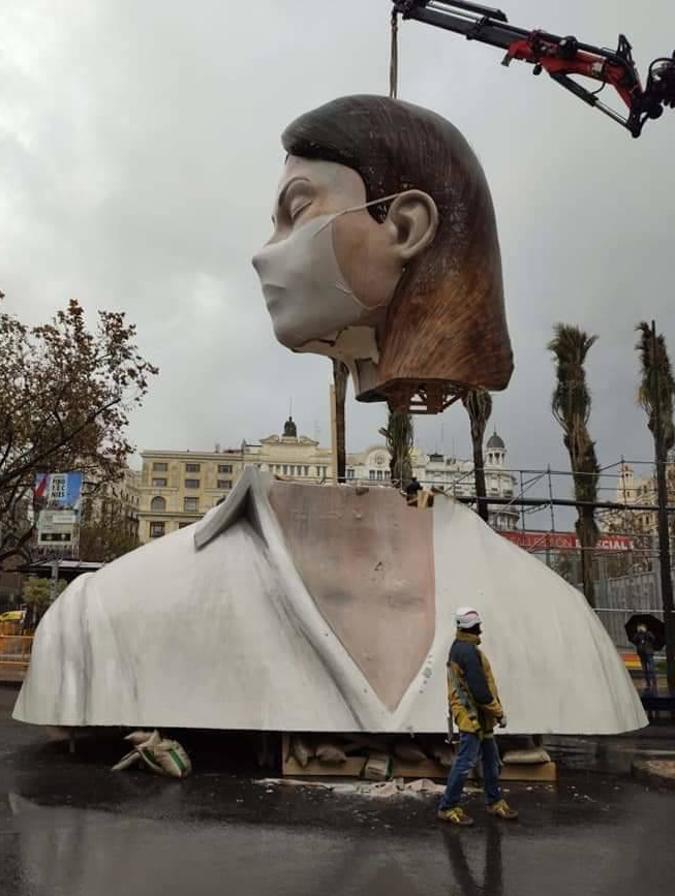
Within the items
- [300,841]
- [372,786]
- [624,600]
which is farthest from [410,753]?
[624,600]

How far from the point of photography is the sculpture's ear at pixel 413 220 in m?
8.68

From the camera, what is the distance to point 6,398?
60.5 ft

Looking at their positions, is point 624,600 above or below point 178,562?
below

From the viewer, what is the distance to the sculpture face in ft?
28.2

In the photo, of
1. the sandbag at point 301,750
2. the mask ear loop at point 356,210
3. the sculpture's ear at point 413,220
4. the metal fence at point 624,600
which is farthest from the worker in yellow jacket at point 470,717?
the metal fence at point 624,600

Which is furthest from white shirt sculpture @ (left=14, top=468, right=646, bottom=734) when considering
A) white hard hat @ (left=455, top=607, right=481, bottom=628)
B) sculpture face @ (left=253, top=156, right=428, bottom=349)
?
sculpture face @ (left=253, top=156, right=428, bottom=349)

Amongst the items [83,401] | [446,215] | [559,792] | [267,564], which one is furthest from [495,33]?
[559,792]

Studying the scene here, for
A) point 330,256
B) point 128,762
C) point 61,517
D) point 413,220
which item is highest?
point 413,220

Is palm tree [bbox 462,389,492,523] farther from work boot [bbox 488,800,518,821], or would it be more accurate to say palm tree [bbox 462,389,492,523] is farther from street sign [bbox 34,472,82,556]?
work boot [bbox 488,800,518,821]

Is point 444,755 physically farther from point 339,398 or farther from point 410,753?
point 339,398

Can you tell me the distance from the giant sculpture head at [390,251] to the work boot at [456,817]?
4.14 m

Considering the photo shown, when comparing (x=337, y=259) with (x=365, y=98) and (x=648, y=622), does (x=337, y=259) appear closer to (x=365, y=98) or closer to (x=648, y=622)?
(x=365, y=98)

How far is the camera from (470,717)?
5.98m

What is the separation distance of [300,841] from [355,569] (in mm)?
2911
